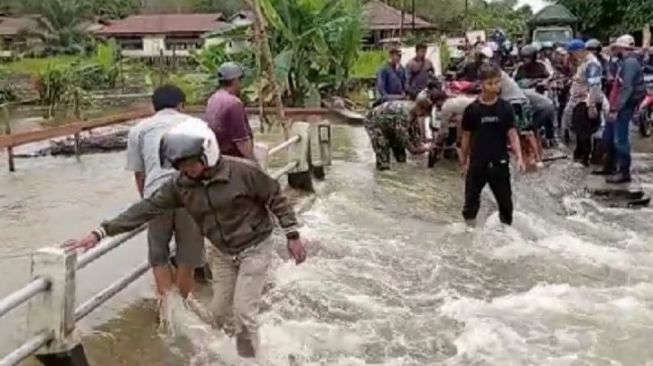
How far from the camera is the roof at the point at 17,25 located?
68.9 meters

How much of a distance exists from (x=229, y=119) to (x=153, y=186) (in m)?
1.40

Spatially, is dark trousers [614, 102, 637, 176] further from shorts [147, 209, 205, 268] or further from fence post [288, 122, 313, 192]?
shorts [147, 209, 205, 268]

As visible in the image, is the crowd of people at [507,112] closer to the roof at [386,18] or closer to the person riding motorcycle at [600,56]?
the person riding motorcycle at [600,56]

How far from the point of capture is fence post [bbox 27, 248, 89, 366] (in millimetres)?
5352

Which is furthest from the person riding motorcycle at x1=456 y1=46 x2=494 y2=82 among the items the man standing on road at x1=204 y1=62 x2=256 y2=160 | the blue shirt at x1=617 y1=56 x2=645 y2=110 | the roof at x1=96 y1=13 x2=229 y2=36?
the roof at x1=96 y1=13 x2=229 y2=36

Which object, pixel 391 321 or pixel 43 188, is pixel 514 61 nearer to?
pixel 43 188

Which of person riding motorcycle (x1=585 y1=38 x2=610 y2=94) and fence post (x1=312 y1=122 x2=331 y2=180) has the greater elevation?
person riding motorcycle (x1=585 y1=38 x2=610 y2=94)

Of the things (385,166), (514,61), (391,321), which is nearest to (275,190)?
(391,321)

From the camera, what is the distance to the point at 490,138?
8.95m

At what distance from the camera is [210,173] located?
5.34m

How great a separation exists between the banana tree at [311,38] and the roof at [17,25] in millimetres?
50078

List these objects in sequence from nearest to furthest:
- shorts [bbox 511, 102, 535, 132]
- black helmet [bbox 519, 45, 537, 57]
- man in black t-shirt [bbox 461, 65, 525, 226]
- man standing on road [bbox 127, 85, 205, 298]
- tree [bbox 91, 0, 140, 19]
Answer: man standing on road [bbox 127, 85, 205, 298] → man in black t-shirt [bbox 461, 65, 525, 226] → shorts [bbox 511, 102, 535, 132] → black helmet [bbox 519, 45, 537, 57] → tree [bbox 91, 0, 140, 19]

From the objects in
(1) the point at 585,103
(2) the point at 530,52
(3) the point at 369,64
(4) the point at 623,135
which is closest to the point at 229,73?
(4) the point at 623,135

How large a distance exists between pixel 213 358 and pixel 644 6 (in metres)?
26.6
